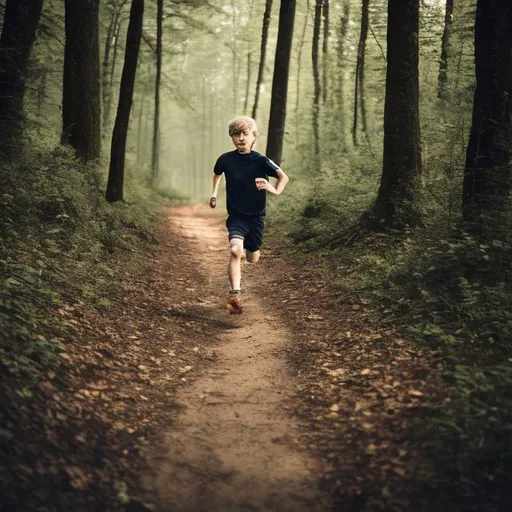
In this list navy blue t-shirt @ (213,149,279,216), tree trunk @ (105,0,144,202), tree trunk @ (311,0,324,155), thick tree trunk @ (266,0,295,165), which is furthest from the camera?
tree trunk @ (311,0,324,155)

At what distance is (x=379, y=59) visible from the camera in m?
18.1

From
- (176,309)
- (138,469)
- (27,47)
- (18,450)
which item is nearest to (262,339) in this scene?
(176,309)

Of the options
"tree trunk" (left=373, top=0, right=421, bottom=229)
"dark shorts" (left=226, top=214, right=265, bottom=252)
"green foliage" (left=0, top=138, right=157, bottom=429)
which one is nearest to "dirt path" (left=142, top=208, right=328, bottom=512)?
"green foliage" (left=0, top=138, right=157, bottom=429)

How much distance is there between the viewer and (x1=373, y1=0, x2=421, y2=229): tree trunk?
861 cm

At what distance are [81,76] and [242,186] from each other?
19.2 feet

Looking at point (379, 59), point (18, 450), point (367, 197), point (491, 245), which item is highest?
point (379, 59)

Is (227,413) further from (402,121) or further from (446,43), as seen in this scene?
(446,43)

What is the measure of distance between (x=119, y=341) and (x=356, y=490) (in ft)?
10.8

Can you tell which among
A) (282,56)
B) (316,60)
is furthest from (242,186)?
(316,60)

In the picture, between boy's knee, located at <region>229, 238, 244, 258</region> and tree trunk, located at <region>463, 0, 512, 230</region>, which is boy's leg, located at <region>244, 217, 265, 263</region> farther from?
tree trunk, located at <region>463, 0, 512, 230</region>

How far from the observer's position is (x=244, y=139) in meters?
Answer: 6.67

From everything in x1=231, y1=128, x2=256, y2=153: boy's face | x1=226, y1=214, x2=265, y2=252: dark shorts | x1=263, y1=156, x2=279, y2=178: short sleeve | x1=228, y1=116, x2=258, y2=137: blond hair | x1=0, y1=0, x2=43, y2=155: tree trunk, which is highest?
x1=0, y1=0, x2=43, y2=155: tree trunk

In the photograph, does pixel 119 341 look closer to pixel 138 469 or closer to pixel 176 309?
pixel 176 309

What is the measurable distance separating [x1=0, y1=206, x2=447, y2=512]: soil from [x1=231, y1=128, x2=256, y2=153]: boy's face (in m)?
2.42
